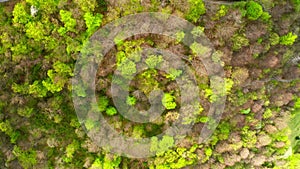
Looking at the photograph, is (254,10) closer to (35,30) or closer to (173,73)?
(173,73)

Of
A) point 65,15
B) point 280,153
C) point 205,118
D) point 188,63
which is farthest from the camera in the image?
point 280,153

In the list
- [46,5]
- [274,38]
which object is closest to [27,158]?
[46,5]

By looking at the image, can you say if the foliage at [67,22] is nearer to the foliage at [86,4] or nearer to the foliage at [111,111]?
the foliage at [86,4]

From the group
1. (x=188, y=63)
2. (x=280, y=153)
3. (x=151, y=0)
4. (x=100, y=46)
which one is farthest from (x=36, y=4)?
(x=280, y=153)

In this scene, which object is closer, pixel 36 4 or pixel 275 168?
pixel 36 4

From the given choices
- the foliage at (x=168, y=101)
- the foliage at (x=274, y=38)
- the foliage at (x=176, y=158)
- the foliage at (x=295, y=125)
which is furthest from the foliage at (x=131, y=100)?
the foliage at (x=295, y=125)

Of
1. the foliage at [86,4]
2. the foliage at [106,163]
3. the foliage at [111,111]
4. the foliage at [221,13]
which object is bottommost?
the foliage at [106,163]

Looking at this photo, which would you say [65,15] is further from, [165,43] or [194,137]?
[194,137]
